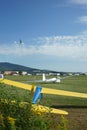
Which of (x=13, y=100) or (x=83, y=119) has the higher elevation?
(x=13, y=100)

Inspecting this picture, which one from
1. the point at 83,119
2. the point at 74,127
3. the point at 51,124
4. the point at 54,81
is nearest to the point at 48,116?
the point at 51,124

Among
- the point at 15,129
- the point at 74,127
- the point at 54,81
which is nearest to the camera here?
the point at 15,129

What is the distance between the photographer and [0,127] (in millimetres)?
6602

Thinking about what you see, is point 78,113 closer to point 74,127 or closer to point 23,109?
point 74,127

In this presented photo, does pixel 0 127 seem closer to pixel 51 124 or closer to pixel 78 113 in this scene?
pixel 51 124

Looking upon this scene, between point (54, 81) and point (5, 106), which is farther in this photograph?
point (54, 81)

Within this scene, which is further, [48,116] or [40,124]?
[48,116]

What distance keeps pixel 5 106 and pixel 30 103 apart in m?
0.48

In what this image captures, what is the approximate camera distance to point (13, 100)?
7.27m

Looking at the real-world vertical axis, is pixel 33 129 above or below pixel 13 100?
below

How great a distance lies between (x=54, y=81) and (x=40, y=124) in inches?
1799

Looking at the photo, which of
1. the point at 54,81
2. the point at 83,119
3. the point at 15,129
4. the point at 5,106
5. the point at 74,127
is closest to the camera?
the point at 15,129

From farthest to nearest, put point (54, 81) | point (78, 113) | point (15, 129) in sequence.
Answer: point (54, 81) → point (78, 113) → point (15, 129)

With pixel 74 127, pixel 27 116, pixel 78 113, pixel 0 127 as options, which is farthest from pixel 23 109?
pixel 78 113
